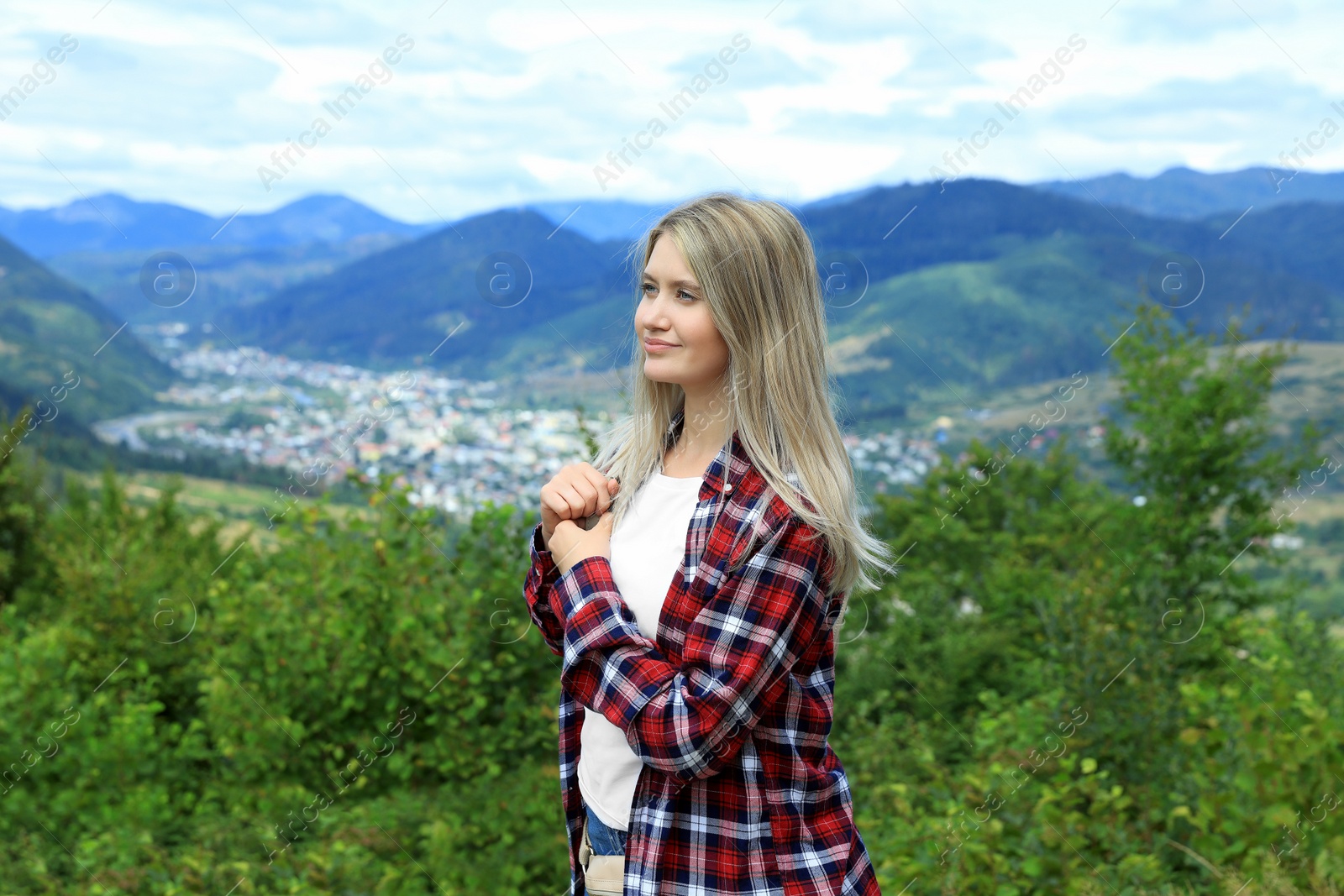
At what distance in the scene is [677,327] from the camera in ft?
5.37

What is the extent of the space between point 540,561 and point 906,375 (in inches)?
1545

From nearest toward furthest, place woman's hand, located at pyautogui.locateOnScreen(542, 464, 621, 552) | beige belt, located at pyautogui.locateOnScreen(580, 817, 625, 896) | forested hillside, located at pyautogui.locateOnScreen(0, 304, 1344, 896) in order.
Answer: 1. beige belt, located at pyautogui.locateOnScreen(580, 817, 625, 896)
2. woman's hand, located at pyautogui.locateOnScreen(542, 464, 621, 552)
3. forested hillside, located at pyautogui.locateOnScreen(0, 304, 1344, 896)

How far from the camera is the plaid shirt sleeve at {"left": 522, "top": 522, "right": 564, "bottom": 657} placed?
1.75 meters

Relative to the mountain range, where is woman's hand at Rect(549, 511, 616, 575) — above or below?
below

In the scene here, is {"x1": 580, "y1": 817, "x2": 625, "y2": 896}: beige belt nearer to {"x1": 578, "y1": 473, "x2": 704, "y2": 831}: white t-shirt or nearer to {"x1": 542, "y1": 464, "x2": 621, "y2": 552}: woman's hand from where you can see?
{"x1": 578, "y1": 473, "x2": 704, "y2": 831}: white t-shirt

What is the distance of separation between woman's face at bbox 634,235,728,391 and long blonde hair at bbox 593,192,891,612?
0.06 ft

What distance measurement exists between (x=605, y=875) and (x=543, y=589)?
0.48 m

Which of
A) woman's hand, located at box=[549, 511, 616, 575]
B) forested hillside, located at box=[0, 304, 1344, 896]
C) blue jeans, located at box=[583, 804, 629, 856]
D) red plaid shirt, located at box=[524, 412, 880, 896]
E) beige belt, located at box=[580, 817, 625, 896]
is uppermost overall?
woman's hand, located at box=[549, 511, 616, 575]

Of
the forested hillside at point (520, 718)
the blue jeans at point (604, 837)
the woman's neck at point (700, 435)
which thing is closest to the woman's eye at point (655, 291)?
the woman's neck at point (700, 435)

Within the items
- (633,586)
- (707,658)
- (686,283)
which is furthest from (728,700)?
(686,283)

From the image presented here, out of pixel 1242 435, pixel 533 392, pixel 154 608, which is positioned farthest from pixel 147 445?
pixel 1242 435

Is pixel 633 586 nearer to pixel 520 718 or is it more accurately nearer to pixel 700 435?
pixel 700 435

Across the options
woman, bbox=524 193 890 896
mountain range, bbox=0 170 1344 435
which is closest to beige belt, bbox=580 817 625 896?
woman, bbox=524 193 890 896

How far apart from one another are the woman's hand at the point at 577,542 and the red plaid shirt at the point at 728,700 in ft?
0.09
